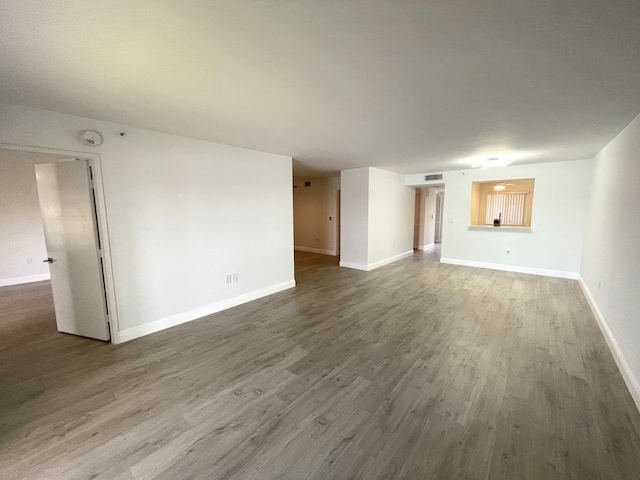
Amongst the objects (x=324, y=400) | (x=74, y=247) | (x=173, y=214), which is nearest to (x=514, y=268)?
(x=324, y=400)

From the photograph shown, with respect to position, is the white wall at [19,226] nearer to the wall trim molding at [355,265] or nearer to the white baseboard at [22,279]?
the white baseboard at [22,279]

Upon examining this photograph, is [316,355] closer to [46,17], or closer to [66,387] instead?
[66,387]

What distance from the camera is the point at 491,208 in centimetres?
767

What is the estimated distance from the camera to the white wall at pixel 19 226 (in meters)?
5.25

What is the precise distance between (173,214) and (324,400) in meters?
2.92

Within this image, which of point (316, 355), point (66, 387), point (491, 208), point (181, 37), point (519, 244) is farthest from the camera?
point (491, 208)

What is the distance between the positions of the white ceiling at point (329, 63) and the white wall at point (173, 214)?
29cm

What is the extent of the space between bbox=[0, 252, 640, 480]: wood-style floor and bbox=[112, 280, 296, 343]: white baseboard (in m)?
0.13

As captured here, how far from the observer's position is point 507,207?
7523 mm

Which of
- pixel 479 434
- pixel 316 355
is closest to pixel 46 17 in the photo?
pixel 316 355

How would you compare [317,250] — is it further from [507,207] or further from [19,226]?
[19,226]

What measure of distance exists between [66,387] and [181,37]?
3.02m

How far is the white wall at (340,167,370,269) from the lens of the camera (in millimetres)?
6195

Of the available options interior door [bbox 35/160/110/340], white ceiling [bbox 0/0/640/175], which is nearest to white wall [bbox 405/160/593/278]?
white ceiling [bbox 0/0/640/175]
